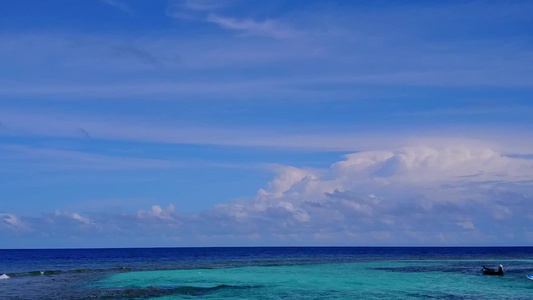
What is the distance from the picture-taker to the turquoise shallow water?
1813 inches

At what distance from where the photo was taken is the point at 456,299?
43.5m

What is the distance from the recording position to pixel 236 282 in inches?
2286

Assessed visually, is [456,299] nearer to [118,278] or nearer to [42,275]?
[118,278]

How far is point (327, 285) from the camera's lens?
53.1 metres

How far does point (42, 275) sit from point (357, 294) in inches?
1701

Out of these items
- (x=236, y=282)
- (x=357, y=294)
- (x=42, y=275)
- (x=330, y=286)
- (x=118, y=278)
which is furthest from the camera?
(x=42, y=275)

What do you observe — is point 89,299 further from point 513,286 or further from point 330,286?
point 513,286

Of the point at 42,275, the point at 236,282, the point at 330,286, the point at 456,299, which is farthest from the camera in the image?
the point at 42,275

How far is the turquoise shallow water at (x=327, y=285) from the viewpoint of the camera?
46.1 metres

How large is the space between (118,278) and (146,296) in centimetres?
1921

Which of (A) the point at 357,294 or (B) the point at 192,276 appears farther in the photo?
(B) the point at 192,276

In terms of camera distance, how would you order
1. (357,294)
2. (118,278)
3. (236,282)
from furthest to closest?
(118,278)
(236,282)
(357,294)

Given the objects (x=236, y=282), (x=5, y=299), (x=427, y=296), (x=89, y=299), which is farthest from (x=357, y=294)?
(x=5, y=299)

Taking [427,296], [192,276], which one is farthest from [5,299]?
[427,296]
